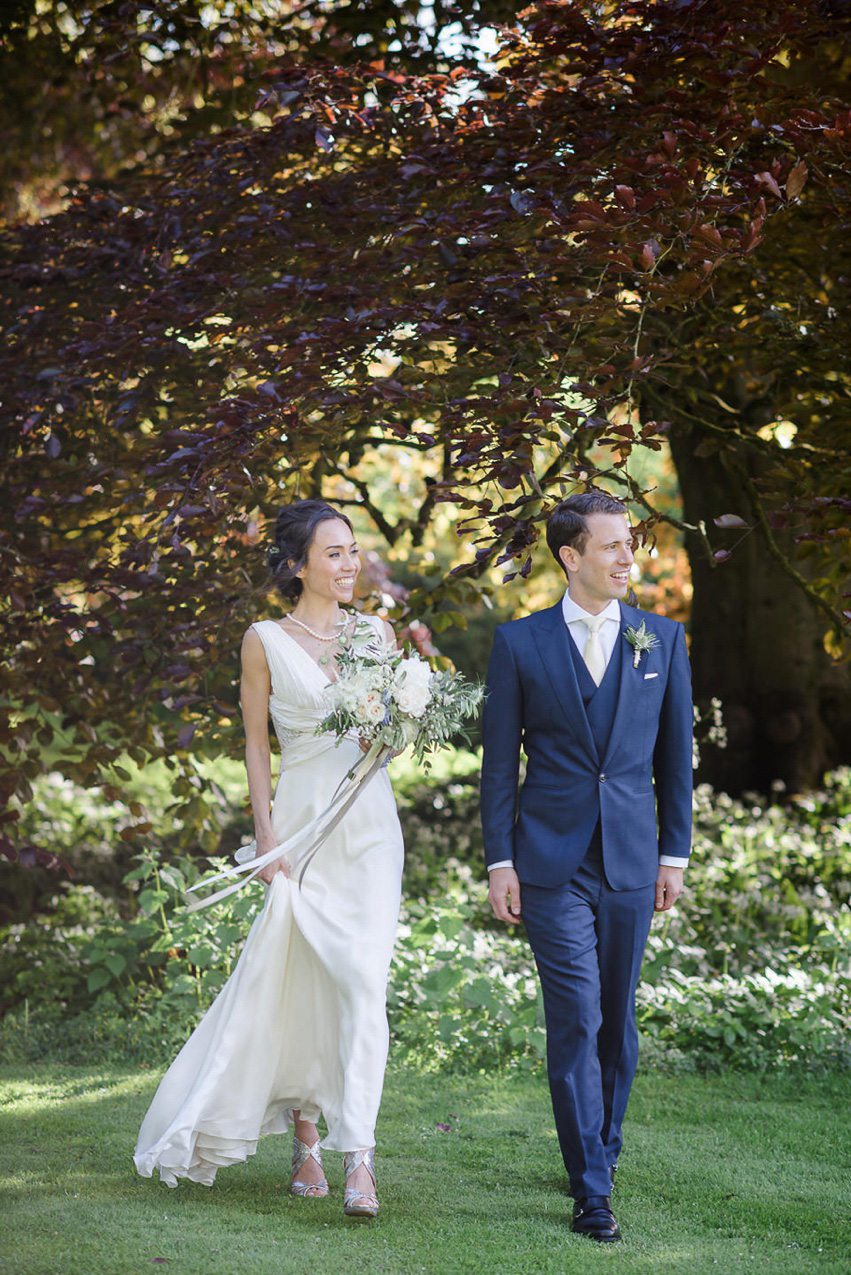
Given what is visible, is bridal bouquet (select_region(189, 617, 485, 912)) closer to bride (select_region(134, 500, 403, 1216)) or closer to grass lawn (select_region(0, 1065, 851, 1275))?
bride (select_region(134, 500, 403, 1216))

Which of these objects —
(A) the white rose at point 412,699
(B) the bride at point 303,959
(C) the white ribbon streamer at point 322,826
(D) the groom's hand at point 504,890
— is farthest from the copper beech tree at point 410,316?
(D) the groom's hand at point 504,890

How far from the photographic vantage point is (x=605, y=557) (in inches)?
152

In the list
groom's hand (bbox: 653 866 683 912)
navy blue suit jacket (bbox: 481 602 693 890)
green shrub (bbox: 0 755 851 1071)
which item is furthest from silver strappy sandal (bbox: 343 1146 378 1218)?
green shrub (bbox: 0 755 851 1071)

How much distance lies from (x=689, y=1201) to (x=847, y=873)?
3.49 m

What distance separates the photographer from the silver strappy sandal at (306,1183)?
405cm

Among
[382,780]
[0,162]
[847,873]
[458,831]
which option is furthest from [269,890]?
[0,162]

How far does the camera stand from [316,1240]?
11.9ft

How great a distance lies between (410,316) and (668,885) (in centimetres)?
223

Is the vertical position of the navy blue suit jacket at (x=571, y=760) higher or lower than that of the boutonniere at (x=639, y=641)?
lower

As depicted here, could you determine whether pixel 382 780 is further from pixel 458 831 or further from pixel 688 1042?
pixel 458 831

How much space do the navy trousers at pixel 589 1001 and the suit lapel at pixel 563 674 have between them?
31 cm

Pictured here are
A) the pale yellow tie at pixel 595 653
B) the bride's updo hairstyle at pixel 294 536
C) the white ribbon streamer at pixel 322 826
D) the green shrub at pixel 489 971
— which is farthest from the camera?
the green shrub at pixel 489 971

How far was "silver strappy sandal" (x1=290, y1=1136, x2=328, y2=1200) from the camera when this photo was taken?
405cm

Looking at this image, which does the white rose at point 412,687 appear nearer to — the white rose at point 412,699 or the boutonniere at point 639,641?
the white rose at point 412,699
